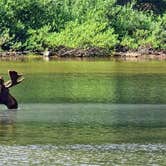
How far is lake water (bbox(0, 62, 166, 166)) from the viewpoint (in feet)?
93.5

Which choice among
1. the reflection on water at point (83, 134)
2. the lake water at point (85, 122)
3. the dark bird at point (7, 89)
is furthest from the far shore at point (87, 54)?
the dark bird at point (7, 89)

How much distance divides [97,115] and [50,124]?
439cm

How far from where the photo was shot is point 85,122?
1475 inches

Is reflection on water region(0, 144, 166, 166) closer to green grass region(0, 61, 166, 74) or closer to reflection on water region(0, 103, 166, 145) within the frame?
reflection on water region(0, 103, 166, 145)

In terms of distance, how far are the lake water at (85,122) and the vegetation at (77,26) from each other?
3745 cm

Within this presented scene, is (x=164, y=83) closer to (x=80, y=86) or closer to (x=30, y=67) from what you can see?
(x=80, y=86)

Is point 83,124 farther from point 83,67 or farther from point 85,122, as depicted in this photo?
point 83,67

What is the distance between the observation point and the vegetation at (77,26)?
105 m

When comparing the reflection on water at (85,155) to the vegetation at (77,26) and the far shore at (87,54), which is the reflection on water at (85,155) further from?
the vegetation at (77,26)

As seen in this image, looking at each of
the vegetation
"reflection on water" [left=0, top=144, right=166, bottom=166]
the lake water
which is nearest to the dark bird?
the lake water

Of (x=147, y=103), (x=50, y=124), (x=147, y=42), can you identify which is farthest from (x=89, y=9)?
(x=50, y=124)

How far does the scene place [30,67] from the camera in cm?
7625

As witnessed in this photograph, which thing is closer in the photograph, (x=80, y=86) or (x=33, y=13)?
(x=80, y=86)

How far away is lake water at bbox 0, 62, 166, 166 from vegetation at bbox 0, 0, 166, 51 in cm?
3745
